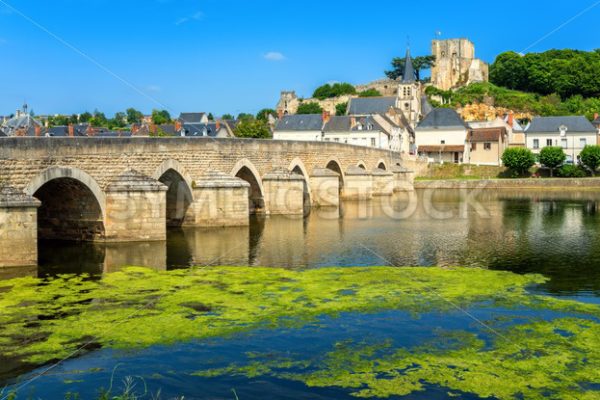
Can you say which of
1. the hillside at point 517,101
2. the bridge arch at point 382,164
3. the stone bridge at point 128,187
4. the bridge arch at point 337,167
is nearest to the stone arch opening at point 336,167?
the bridge arch at point 337,167

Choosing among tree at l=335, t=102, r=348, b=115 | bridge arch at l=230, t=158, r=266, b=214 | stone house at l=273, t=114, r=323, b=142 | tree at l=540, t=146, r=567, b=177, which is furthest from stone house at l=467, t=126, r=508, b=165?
bridge arch at l=230, t=158, r=266, b=214

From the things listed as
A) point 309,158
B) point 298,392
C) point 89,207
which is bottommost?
point 298,392

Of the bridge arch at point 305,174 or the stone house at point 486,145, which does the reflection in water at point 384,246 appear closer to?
the bridge arch at point 305,174

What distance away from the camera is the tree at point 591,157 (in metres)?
53.4

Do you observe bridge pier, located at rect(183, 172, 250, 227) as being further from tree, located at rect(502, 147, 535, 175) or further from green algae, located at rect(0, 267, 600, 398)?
tree, located at rect(502, 147, 535, 175)

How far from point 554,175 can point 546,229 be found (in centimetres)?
3379

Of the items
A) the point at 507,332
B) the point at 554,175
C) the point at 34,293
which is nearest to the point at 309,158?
the point at 34,293

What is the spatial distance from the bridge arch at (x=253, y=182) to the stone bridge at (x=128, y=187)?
4 cm

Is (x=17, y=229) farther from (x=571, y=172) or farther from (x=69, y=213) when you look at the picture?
(x=571, y=172)

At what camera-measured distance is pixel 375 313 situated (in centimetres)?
1160

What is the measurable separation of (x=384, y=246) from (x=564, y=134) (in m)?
46.2

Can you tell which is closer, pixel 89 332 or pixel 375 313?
pixel 89 332

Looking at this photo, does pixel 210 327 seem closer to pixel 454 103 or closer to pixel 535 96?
pixel 454 103

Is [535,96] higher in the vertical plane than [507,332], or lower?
higher
